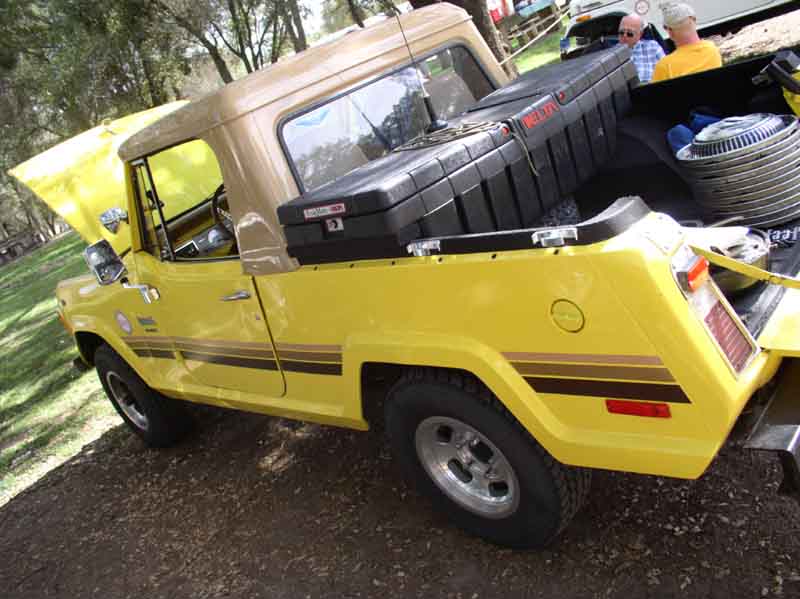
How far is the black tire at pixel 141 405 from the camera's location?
190 inches

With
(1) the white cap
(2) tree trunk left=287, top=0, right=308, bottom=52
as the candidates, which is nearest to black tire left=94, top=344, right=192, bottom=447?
(1) the white cap

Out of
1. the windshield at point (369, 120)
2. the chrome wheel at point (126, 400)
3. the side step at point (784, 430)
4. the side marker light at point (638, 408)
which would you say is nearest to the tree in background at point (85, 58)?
the chrome wheel at point (126, 400)

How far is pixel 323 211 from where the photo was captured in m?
2.76

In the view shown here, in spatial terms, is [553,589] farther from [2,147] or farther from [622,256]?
[2,147]

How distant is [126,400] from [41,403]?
248 centimetres

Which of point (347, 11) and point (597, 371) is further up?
point (347, 11)

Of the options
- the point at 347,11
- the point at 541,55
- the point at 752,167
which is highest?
the point at 347,11

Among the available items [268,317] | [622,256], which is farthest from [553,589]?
[268,317]

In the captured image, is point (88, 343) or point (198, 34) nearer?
point (88, 343)

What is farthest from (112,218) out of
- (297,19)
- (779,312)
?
(297,19)

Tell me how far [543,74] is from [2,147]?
2357cm

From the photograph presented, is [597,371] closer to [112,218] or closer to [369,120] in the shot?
[369,120]

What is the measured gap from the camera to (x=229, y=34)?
18922 mm

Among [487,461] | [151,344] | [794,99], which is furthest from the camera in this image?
[151,344]
